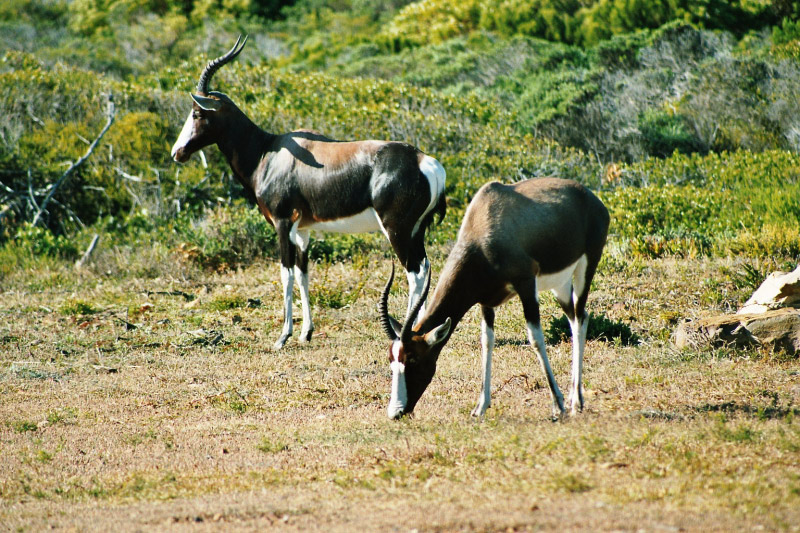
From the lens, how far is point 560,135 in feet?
69.2

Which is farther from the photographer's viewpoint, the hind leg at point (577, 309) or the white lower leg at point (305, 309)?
the white lower leg at point (305, 309)

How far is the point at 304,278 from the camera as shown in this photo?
11.2 meters

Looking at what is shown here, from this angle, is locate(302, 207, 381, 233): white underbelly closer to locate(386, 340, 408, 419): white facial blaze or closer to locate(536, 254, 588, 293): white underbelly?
locate(536, 254, 588, 293): white underbelly

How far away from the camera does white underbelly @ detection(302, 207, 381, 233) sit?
10.7m

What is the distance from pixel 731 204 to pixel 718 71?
7417 mm

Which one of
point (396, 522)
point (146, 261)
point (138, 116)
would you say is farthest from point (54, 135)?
point (396, 522)

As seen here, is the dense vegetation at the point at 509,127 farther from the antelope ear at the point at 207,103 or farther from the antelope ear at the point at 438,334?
the antelope ear at the point at 438,334

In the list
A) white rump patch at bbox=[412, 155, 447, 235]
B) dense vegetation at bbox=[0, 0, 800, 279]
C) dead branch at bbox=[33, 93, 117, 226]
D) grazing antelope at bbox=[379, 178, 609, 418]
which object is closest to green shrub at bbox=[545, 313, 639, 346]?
white rump patch at bbox=[412, 155, 447, 235]

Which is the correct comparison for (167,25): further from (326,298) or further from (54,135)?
(326,298)

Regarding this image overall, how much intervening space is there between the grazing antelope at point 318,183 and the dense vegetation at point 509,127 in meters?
3.59

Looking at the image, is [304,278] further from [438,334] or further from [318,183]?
[438,334]

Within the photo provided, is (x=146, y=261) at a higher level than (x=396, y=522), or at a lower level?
lower

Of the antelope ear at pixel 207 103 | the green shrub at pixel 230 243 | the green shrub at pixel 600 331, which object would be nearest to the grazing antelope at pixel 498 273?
the green shrub at pixel 600 331

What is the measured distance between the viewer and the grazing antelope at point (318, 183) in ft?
34.2
